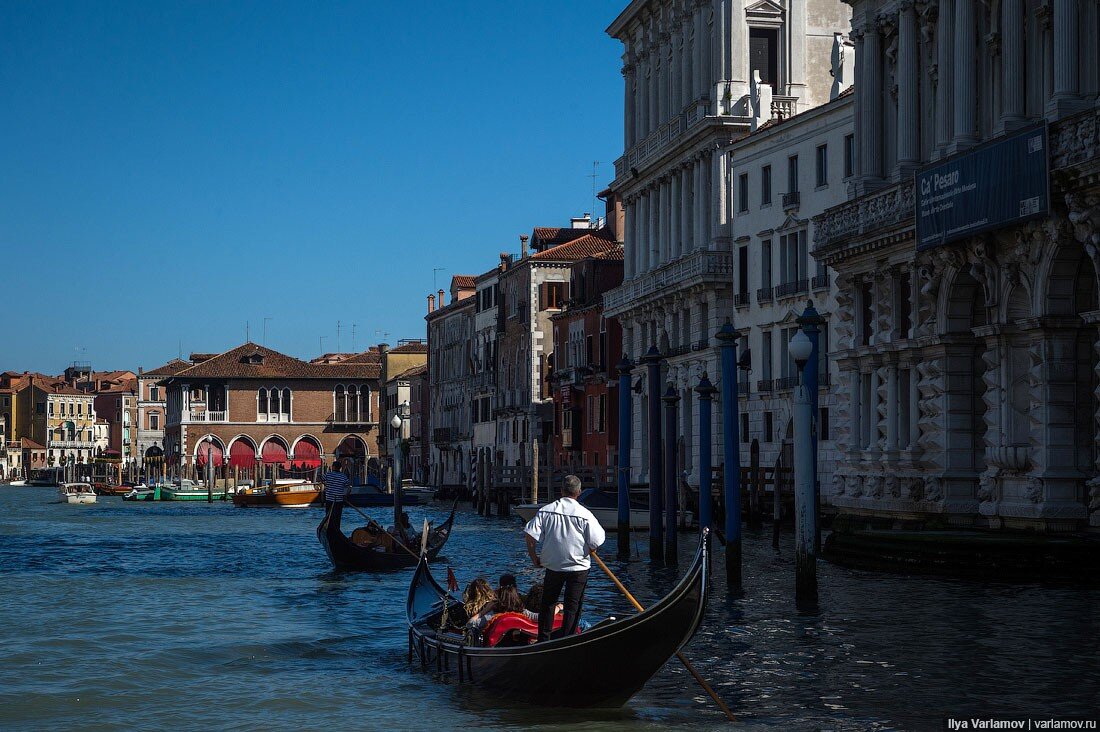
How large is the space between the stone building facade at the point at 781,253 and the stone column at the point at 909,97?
7695mm

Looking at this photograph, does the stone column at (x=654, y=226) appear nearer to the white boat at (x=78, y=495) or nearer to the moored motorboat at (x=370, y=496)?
the moored motorboat at (x=370, y=496)

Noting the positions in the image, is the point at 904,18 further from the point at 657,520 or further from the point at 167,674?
the point at 167,674

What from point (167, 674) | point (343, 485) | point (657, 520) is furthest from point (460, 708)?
point (343, 485)

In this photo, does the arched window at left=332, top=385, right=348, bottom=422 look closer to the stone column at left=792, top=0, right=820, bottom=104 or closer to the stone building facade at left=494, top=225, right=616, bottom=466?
the stone building facade at left=494, top=225, right=616, bottom=466

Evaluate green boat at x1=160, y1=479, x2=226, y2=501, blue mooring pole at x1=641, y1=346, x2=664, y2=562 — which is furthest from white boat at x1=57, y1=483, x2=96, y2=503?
blue mooring pole at x1=641, y1=346, x2=664, y2=562

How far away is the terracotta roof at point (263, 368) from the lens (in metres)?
95.3

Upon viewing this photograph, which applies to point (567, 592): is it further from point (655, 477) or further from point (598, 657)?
point (655, 477)

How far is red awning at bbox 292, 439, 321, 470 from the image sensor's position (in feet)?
317

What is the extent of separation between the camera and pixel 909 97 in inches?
1071

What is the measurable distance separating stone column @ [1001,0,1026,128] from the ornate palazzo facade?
1.0 inches

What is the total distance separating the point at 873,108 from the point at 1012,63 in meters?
5.50

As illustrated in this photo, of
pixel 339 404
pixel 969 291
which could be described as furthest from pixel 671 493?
pixel 339 404

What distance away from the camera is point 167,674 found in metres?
15.7

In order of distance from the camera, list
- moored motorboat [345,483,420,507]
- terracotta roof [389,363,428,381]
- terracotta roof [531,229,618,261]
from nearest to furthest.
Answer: moored motorboat [345,483,420,507] → terracotta roof [531,229,618,261] → terracotta roof [389,363,428,381]
